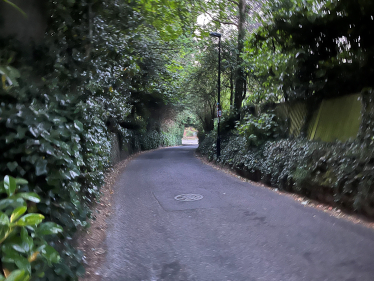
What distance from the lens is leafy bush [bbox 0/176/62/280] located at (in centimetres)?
189

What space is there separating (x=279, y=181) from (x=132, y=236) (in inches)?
202

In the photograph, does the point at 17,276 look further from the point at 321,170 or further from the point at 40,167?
the point at 321,170

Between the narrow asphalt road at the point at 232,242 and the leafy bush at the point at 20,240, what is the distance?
190cm

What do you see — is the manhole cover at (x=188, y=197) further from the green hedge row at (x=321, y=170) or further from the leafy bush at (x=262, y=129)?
the leafy bush at (x=262, y=129)

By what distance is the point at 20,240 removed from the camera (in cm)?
200

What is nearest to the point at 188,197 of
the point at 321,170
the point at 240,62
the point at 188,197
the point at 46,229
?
the point at 188,197

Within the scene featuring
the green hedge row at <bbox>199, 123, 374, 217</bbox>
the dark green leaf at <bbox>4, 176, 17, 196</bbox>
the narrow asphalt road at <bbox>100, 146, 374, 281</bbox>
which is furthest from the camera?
the green hedge row at <bbox>199, 123, 374, 217</bbox>

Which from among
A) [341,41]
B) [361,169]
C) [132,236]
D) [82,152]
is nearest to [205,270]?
[132,236]

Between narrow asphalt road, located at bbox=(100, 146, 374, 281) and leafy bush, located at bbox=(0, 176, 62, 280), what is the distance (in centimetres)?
190

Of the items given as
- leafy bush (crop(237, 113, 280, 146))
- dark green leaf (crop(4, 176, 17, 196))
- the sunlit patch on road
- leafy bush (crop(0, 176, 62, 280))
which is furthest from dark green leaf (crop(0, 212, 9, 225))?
leafy bush (crop(237, 113, 280, 146))

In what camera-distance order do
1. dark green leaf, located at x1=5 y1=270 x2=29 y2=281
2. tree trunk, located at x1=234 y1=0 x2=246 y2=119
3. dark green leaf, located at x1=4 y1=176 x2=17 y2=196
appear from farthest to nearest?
tree trunk, located at x1=234 y1=0 x2=246 y2=119 → dark green leaf, located at x1=4 y1=176 x2=17 y2=196 → dark green leaf, located at x1=5 y1=270 x2=29 y2=281

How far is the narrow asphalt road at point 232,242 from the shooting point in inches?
155

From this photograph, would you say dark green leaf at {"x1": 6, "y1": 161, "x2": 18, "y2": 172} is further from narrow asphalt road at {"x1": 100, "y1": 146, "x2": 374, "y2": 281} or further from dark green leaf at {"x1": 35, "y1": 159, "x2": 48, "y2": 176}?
narrow asphalt road at {"x1": 100, "y1": 146, "x2": 374, "y2": 281}

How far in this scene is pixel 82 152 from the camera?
5074 millimetres
